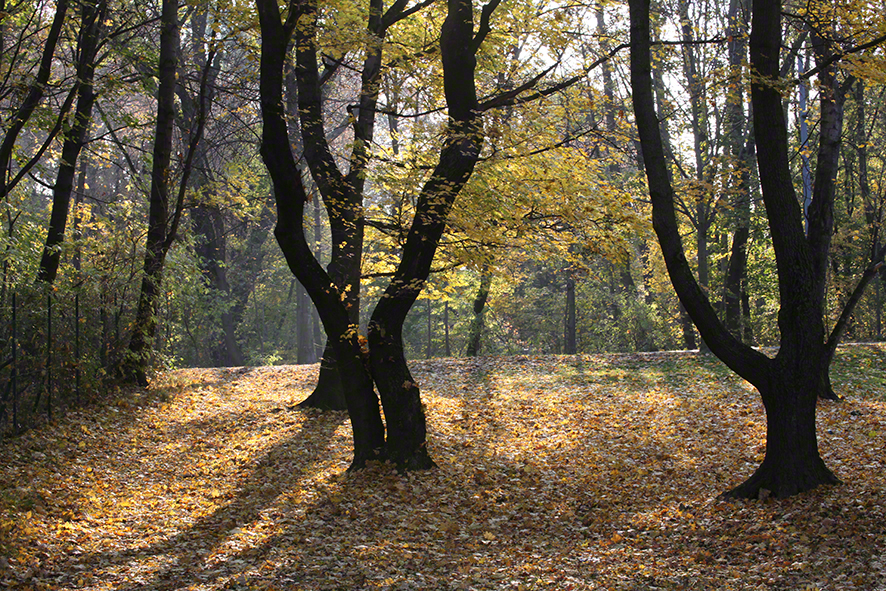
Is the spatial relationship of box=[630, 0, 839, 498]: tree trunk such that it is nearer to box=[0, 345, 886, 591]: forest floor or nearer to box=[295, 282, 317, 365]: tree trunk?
box=[0, 345, 886, 591]: forest floor

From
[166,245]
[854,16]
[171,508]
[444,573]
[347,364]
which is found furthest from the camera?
[166,245]

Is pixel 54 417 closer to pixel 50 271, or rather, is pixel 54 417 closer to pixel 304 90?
pixel 50 271

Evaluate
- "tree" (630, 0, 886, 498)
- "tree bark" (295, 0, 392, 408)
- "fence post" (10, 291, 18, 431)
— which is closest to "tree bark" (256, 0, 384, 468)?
"tree bark" (295, 0, 392, 408)

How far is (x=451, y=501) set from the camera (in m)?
6.42

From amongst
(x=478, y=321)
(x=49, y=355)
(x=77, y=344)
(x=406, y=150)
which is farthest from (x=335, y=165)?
(x=478, y=321)

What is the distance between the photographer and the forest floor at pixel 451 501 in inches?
177

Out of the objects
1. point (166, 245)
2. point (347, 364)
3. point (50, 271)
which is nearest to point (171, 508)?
point (347, 364)

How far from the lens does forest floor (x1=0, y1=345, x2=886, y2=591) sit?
4.50m

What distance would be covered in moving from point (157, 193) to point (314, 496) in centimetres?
614

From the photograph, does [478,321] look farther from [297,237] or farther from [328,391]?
[297,237]

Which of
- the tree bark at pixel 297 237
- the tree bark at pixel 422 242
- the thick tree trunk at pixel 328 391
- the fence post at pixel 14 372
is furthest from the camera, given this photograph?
the thick tree trunk at pixel 328 391

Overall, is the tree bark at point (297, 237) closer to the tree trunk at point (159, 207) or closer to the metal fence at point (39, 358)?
the metal fence at point (39, 358)

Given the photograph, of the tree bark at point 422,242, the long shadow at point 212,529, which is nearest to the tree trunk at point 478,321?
the long shadow at point 212,529

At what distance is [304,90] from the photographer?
29.3 feet
